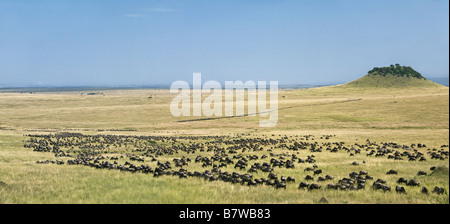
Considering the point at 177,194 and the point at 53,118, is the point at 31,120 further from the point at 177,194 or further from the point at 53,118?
the point at 177,194

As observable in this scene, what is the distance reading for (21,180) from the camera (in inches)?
700

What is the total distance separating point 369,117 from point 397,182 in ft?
229

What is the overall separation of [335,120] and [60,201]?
75.6 m

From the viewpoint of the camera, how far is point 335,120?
81.1 m

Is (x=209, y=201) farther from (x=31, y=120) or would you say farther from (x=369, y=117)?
(x=31, y=120)

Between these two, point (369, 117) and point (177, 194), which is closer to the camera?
point (177, 194)
